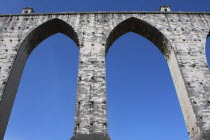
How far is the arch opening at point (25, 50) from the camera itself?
8281 millimetres

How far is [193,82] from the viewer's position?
26.9 ft

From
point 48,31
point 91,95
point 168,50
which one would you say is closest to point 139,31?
point 168,50

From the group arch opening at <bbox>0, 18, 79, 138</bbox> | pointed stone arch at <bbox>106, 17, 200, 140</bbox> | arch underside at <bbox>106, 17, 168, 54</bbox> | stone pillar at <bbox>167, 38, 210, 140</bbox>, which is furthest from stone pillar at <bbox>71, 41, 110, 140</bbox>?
stone pillar at <bbox>167, 38, 210, 140</bbox>

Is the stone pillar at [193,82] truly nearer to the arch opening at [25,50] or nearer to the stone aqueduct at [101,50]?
the stone aqueduct at [101,50]

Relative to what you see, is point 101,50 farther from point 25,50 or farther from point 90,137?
point 90,137

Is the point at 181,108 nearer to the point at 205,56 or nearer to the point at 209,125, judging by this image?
the point at 209,125

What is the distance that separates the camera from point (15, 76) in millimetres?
9195

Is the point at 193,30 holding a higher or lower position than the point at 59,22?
lower

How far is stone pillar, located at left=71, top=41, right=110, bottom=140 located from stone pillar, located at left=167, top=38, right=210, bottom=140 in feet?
9.68

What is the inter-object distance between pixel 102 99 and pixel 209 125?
3542mm

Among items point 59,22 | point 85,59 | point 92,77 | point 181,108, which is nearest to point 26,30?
point 59,22

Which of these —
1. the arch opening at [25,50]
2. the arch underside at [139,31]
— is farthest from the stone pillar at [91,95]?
the arch opening at [25,50]

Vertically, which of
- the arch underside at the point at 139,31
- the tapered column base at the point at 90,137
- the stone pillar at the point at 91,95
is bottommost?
the tapered column base at the point at 90,137

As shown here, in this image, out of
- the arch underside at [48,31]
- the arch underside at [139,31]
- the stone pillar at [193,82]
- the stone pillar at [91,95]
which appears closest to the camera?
the stone pillar at [91,95]
